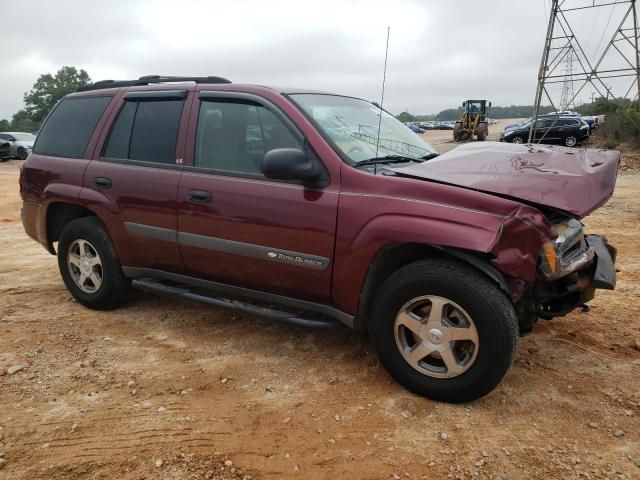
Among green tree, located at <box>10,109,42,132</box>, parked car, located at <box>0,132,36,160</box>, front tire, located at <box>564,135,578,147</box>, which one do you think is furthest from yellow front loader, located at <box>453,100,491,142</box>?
green tree, located at <box>10,109,42,132</box>

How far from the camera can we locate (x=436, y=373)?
9.68 feet

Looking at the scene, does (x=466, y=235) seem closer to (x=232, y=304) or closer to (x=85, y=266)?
(x=232, y=304)

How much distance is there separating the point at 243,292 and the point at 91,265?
1572mm

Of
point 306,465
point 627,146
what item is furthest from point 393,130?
point 627,146

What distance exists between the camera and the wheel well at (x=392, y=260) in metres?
2.83

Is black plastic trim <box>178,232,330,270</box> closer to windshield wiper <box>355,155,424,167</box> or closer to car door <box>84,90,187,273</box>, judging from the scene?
car door <box>84,90,187,273</box>

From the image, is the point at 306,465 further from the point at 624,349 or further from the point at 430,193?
the point at 624,349

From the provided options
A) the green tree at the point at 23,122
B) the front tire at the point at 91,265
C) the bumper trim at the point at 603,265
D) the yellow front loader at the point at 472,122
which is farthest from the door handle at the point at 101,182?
the green tree at the point at 23,122

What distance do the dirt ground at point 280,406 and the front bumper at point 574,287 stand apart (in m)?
0.43

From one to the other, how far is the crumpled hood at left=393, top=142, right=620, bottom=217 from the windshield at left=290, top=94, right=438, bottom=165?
12.2 inches

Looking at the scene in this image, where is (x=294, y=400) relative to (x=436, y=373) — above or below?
below

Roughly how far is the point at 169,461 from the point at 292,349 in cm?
131

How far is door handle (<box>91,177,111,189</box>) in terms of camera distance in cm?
406

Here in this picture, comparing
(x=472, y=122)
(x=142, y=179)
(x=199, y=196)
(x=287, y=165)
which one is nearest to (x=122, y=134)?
(x=142, y=179)
